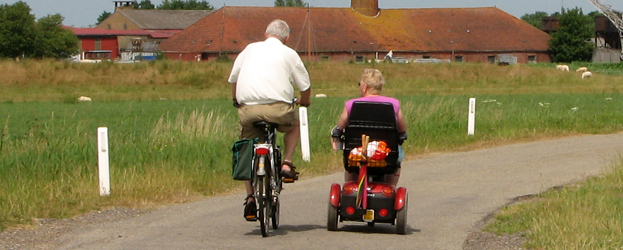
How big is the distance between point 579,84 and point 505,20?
30354 mm

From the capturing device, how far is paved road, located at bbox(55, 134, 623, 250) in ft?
23.9

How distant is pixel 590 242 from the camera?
6.71 meters

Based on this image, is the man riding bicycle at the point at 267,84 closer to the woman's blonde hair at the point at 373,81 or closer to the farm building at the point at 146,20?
the woman's blonde hair at the point at 373,81

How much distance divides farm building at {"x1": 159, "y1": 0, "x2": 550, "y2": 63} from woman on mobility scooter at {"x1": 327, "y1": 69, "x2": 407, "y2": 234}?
Result: 68911 mm

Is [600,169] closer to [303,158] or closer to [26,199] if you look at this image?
[303,158]

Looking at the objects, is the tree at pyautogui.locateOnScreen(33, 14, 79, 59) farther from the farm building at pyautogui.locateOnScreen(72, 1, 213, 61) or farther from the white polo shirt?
the white polo shirt

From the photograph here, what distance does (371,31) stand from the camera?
273ft

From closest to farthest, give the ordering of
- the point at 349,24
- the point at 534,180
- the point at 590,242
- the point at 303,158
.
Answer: the point at 590,242 < the point at 534,180 < the point at 303,158 < the point at 349,24

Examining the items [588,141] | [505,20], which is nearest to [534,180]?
[588,141]

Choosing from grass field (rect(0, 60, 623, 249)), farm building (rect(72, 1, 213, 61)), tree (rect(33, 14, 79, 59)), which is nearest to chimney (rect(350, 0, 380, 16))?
farm building (rect(72, 1, 213, 61))

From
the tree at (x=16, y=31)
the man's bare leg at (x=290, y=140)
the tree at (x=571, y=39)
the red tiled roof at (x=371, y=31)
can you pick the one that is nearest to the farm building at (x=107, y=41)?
the tree at (x=16, y=31)

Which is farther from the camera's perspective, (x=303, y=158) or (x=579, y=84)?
(x=579, y=84)

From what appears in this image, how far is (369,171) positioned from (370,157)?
322 millimetres

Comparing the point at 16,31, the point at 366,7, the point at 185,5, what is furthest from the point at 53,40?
the point at 185,5
